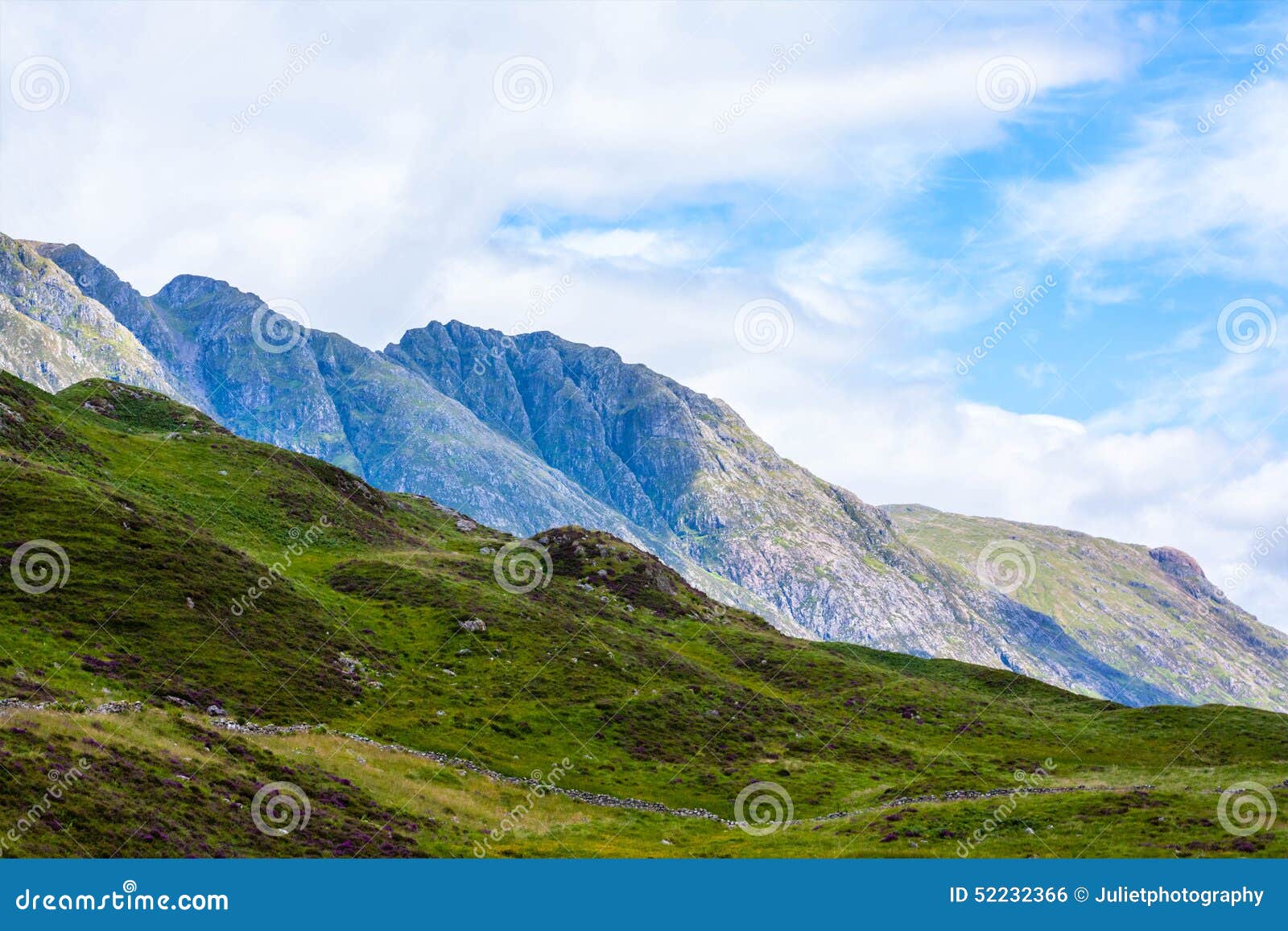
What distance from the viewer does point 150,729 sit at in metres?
55.2

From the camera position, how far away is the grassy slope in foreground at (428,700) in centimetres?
5475

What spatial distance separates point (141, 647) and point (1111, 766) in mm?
104708

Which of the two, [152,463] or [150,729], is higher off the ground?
[152,463]

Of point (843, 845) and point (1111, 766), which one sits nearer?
point (843, 845)

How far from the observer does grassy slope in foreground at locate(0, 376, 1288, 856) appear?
5475 cm

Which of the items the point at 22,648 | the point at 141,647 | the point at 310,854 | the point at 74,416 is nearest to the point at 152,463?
the point at 74,416

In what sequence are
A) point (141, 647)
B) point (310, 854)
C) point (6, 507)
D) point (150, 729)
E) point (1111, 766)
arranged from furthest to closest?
point (1111, 766) → point (6, 507) → point (141, 647) → point (150, 729) → point (310, 854)

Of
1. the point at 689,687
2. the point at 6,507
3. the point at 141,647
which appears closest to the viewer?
the point at 141,647

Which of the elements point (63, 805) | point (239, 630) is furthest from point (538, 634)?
point (63, 805)

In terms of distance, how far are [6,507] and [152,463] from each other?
4600 cm

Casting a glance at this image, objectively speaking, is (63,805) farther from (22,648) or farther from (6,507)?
(6,507)

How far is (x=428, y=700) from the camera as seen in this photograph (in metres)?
93.2

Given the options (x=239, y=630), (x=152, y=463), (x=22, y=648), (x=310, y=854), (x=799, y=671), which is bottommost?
(x=310, y=854)

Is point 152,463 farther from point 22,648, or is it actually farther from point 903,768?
point 903,768
